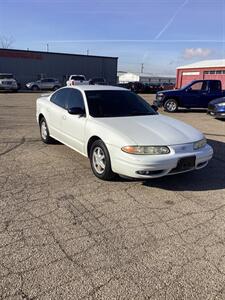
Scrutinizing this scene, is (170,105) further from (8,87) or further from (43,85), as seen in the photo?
(43,85)

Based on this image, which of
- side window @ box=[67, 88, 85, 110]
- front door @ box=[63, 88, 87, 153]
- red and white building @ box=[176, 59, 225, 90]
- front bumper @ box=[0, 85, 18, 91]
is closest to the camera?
front door @ box=[63, 88, 87, 153]

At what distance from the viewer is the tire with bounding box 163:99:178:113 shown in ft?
52.3

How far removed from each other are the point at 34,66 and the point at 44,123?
39.6 metres

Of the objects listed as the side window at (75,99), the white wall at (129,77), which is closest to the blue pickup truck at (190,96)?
the side window at (75,99)

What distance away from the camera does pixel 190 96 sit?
51.8 ft

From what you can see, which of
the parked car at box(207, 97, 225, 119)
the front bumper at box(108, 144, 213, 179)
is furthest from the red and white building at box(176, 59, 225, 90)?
the front bumper at box(108, 144, 213, 179)

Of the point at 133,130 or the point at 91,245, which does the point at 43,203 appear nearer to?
the point at 91,245

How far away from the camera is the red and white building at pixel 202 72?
34344 millimetres

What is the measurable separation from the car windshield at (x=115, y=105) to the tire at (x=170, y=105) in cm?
996

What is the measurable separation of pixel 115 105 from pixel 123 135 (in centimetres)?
134

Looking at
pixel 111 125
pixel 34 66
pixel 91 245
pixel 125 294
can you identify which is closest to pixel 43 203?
pixel 91 245

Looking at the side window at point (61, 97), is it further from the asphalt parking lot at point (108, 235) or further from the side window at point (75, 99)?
the asphalt parking lot at point (108, 235)

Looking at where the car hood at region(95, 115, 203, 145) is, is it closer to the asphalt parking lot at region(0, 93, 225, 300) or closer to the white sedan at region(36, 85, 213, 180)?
the white sedan at region(36, 85, 213, 180)

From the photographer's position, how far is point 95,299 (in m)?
2.47
